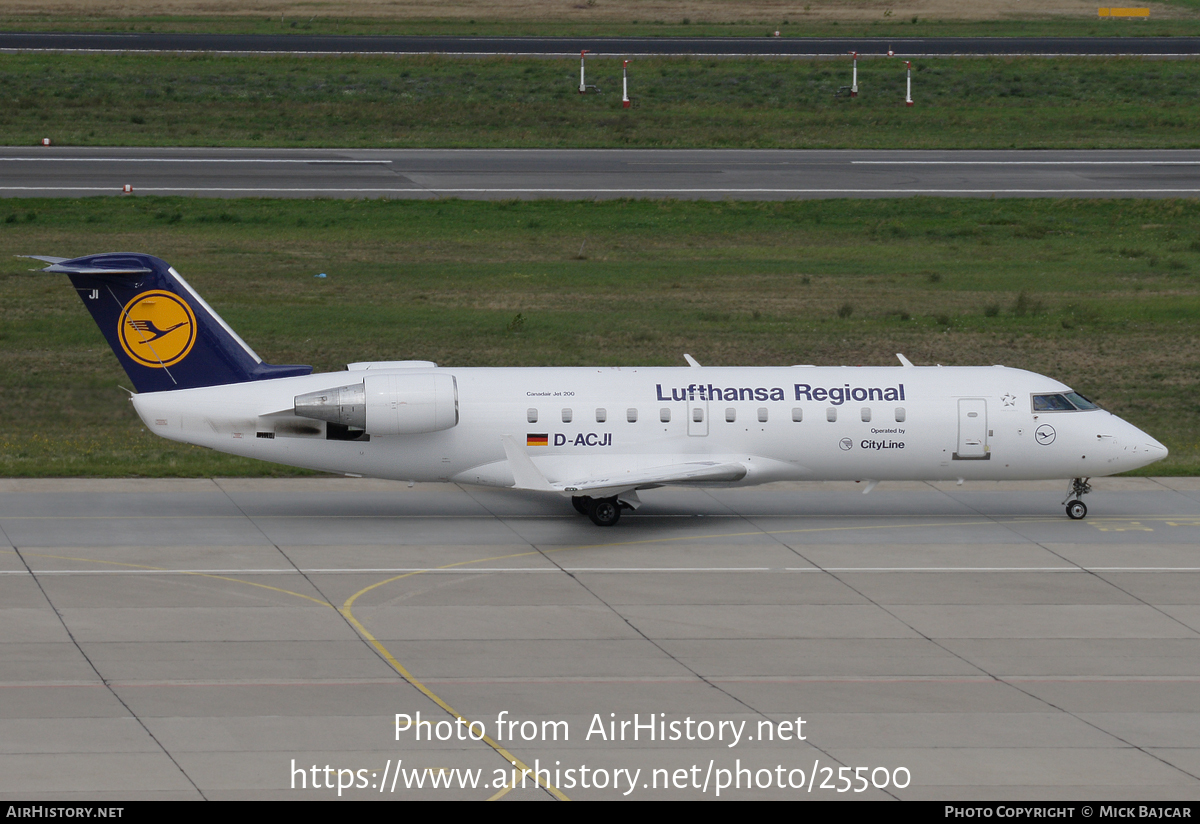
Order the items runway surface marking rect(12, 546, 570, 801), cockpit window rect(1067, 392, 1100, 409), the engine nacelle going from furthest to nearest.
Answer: cockpit window rect(1067, 392, 1100, 409) < the engine nacelle < runway surface marking rect(12, 546, 570, 801)

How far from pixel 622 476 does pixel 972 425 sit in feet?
23.8

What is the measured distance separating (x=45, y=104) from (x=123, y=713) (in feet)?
211

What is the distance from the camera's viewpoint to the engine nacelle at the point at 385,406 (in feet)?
97.9

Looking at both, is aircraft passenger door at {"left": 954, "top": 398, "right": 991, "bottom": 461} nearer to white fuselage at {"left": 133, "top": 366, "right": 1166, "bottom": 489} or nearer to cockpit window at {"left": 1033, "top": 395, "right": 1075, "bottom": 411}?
white fuselage at {"left": 133, "top": 366, "right": 1166, "bottom": 489}

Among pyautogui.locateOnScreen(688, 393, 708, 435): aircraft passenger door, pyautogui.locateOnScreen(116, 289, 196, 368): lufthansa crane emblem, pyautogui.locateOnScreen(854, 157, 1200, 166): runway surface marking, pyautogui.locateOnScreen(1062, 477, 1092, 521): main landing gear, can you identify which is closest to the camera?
pyautogui.locateOnScreen(116, 289, 196, 368): lufthansa crane emblem

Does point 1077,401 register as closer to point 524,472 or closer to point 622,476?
point 622,476

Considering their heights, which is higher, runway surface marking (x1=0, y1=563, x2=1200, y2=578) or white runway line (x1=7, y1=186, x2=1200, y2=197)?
white runway line (x1=7, y1=186, x2=1200, y2=197)

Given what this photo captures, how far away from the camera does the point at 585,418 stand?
30703mm

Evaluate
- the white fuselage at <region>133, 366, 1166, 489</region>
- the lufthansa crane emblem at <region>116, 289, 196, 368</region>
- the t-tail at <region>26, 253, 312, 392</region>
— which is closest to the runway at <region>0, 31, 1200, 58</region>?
the white fuselage at <region>133, 366, 1166, 489</region>

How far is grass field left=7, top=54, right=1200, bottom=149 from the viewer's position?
75062 millimetres

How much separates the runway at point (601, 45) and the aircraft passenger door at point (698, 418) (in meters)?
63.6

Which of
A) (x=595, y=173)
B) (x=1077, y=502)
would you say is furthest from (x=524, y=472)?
(x=595, y=173)

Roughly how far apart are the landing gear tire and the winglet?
2255mm

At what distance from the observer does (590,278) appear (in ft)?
176
